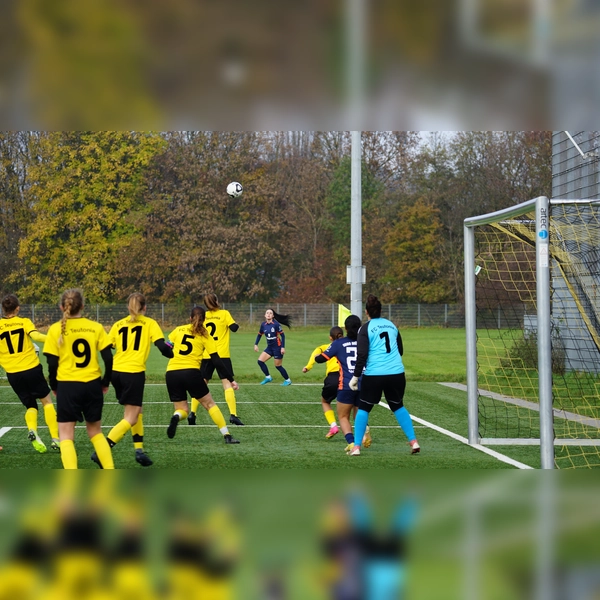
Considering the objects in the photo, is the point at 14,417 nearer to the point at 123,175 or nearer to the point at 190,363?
the point at 190,363

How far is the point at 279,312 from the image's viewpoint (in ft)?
154

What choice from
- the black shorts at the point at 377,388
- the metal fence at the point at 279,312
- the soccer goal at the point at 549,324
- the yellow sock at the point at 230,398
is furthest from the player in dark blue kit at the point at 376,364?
the metal fence at the point at 279,312

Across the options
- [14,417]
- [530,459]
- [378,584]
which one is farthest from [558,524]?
[14,417]

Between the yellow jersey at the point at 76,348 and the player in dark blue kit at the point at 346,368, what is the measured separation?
363 centimetres

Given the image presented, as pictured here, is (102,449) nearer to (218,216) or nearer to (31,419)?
(31,419)

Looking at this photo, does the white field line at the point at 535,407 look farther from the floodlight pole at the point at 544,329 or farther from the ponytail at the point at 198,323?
the ponytail at the point at 198,323

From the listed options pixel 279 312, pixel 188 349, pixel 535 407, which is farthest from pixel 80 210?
pixel 188 349

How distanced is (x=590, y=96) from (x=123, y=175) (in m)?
46.2

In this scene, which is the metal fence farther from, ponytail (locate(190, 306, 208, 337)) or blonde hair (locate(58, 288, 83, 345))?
blonde hair (locate(58, 288, 83, 345))

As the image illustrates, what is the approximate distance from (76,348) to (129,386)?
1811 mm

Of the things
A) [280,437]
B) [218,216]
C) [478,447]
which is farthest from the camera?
[218,216]

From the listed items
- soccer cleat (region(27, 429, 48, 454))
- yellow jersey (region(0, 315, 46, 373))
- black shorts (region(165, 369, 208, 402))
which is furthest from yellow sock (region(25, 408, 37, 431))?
black shorts (region(165, 369, 208, 402))

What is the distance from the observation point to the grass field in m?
9.77

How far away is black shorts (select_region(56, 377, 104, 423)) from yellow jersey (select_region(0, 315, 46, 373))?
264 cm
